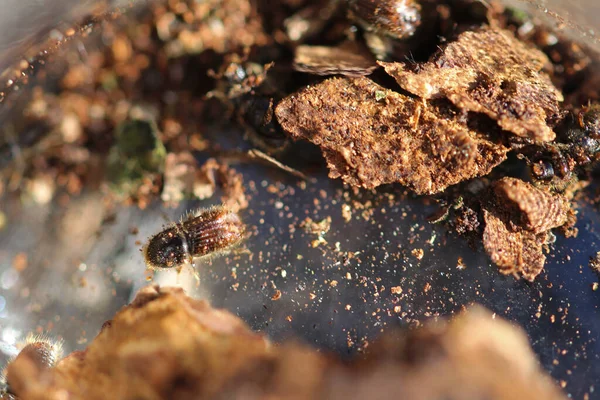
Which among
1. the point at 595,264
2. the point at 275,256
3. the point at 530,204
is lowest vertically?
the point at 595,264

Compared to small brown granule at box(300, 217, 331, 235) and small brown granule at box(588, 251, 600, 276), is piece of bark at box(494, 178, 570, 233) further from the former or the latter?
small brown granule at box(300, 217, 331, 235)

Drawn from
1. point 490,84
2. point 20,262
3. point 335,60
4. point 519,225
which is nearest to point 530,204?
point 519,225

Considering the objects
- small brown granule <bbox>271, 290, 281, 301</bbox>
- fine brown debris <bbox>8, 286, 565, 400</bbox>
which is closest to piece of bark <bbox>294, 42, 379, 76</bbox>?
small brown granule <bbox>271, 290, 281, 301</bbox>

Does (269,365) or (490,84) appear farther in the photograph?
(490,84)

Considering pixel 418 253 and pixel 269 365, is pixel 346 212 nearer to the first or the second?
pixel 418 253

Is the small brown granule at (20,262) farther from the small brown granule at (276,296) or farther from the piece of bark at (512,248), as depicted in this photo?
the piece of bark at (512,248)
